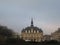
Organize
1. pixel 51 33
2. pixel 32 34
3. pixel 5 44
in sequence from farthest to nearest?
pixel 32 34
pixel 51 33
pixel 5 44

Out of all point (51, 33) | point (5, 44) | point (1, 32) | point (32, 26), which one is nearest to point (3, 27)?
point (1, 32)

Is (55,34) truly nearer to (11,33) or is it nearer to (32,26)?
(11,33)

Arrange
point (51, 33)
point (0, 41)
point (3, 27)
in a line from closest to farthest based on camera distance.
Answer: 1. point (0, 41)
2. point (3, 27)
3. point (51, 33)

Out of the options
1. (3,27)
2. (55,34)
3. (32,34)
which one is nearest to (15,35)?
(3,27)

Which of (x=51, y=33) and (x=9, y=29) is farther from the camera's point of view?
(x=51, y=33)

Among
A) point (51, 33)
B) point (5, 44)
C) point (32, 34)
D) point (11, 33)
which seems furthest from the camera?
point (32, 34)

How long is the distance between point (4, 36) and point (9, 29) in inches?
83.6

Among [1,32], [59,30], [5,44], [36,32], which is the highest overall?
[36,32]

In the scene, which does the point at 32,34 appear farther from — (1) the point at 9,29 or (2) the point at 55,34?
(1) the point at 9,29

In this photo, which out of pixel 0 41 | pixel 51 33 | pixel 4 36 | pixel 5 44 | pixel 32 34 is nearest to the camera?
pixel 5 44

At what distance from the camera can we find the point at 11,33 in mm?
24328

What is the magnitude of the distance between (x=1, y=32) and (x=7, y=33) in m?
1.37

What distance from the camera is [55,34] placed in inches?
1256

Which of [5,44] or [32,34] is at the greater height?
[32,34]
